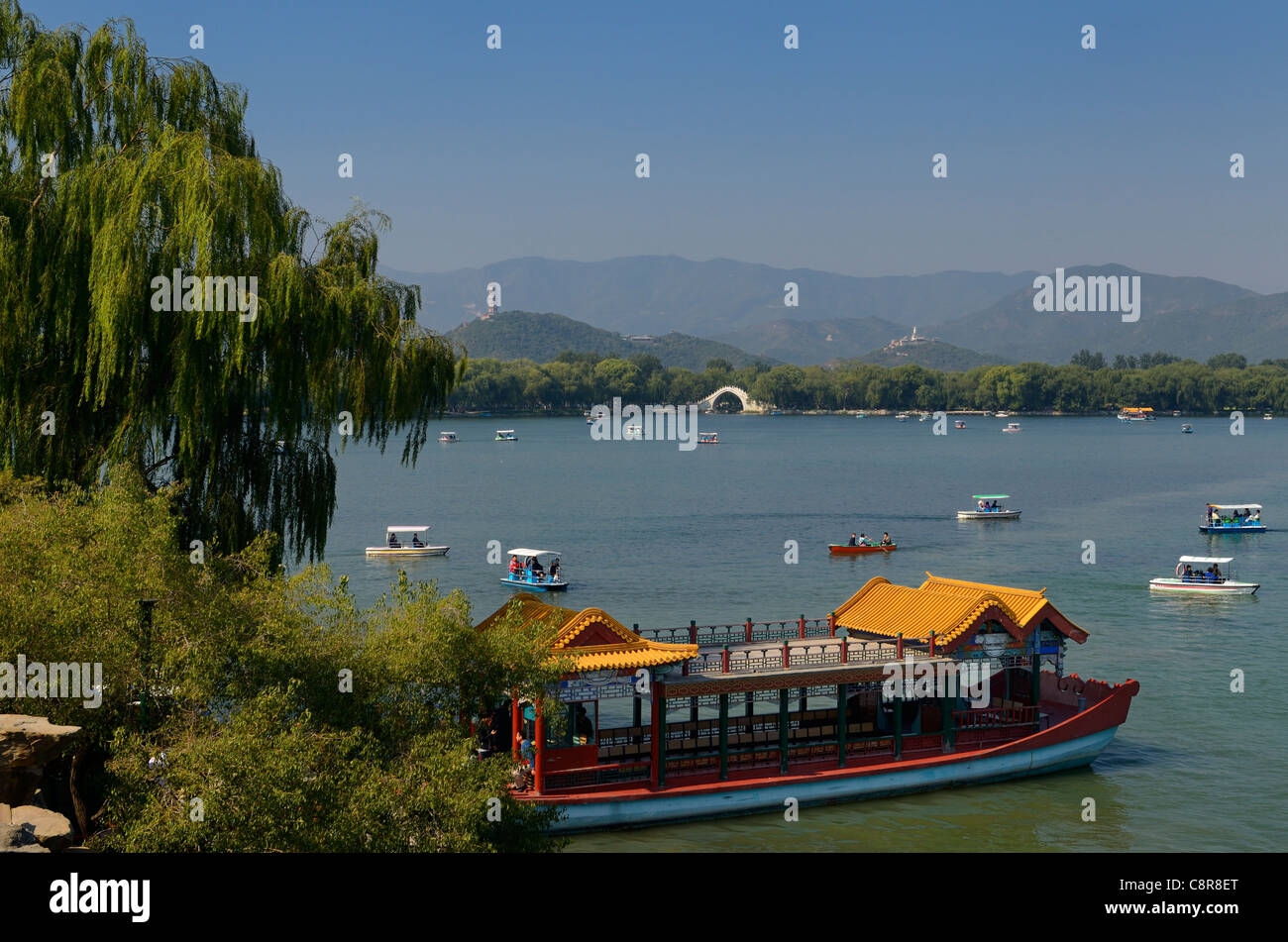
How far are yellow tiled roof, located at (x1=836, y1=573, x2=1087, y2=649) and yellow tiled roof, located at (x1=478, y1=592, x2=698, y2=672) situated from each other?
6.55 meters

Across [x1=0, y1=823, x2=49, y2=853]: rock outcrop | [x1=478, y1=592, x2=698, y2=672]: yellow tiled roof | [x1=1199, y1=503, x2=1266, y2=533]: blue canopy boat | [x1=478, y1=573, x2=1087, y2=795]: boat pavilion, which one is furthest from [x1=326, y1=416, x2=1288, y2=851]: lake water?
[x1=0, y1=823, x2=49, y2=853]: rock outcrop

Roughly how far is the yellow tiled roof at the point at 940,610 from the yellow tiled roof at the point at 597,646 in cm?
655

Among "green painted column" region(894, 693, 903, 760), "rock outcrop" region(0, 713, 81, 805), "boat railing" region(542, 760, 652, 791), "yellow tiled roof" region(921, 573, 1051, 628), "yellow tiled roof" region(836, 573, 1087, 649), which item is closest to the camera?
"rock outcrop" region(0, 713, 81, 805)

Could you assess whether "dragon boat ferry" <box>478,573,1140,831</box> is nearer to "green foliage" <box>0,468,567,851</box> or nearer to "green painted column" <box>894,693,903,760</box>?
"green painted column" <box>894,693,903,760</box>

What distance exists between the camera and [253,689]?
56.9 ft

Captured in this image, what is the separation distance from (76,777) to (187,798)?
349 cm

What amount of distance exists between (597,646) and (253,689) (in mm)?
10437

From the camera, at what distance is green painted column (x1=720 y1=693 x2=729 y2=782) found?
92.4 ft

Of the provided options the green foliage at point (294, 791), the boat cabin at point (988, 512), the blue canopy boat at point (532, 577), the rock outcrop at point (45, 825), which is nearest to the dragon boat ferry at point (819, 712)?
the green foliage at point (294, 791)

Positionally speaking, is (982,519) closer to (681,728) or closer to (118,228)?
(681,728)

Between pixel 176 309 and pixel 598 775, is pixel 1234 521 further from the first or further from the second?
pixel 176 309

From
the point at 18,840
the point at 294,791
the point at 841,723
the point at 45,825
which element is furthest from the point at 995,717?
the point at 18,840

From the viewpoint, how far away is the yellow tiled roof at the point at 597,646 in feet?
85.8
